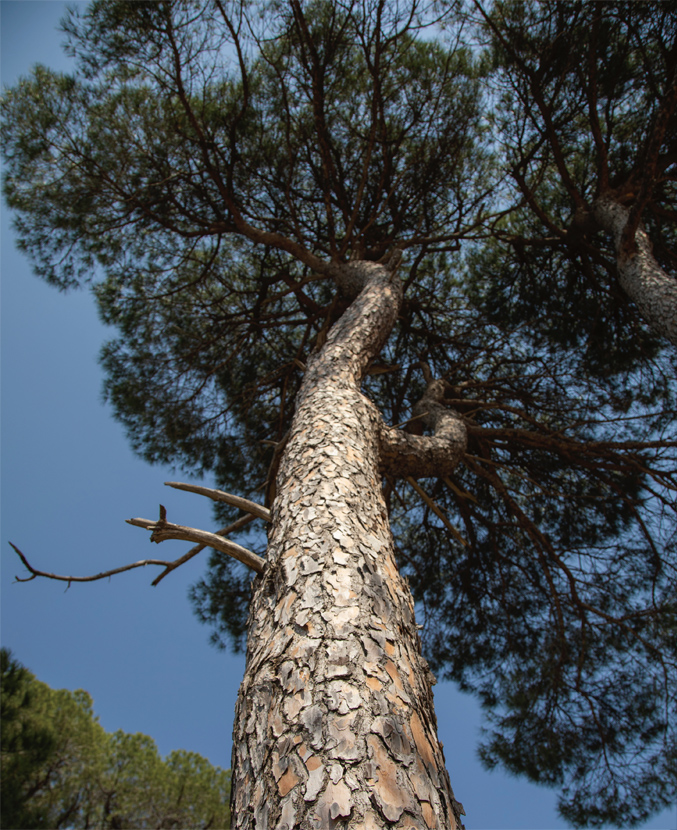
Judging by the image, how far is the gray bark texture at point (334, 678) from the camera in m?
0.73

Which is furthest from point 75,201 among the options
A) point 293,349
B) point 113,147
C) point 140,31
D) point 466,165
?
point 466,165

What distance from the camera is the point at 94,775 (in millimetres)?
6590

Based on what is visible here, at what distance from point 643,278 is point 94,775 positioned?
8494mm

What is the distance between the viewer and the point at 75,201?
3.94 metres

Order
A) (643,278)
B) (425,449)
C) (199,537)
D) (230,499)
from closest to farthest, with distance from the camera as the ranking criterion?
1. (199,537)
2. (230,499)
3. (425,449)
4. (643,278)

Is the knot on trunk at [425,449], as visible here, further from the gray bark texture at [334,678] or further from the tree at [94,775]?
the tree at [94,775]

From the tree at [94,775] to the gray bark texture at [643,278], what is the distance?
637 centimetres

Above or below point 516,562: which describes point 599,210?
above

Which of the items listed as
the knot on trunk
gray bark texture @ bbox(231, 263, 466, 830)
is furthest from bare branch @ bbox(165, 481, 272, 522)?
the knot on trunk

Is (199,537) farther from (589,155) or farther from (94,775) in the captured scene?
(94,775)

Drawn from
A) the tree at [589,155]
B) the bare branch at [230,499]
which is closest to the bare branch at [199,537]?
the bare branch at [230,499]

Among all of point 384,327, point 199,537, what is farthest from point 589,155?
point 199,537

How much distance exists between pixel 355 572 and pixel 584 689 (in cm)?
357

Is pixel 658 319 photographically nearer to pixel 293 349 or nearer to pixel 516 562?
pixel 516 562
